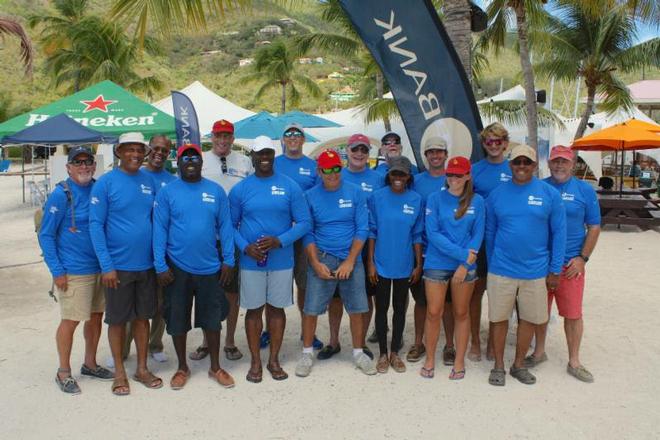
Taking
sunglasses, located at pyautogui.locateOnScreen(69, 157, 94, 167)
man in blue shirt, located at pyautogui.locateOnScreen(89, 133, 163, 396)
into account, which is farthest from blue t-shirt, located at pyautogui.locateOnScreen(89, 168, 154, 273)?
sunglasses, located at pyautogui.locateOnScreen(69, 157, 94, 167)

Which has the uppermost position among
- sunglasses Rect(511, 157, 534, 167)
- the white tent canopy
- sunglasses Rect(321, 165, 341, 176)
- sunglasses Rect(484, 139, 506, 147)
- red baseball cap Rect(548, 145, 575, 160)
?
the white tent canopy

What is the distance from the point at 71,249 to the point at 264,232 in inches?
56.6

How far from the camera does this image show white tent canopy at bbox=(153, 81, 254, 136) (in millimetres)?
19781

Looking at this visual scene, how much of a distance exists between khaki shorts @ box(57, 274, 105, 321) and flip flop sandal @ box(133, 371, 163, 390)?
642mm

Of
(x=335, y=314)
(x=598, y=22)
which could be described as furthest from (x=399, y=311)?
(x=598, y=22)

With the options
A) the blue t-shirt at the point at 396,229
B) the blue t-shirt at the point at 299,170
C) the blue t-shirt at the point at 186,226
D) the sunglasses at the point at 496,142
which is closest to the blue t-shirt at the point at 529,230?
the sunglasses at the point at 496,142

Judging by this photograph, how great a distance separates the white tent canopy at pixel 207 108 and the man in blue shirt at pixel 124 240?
15.6 metres

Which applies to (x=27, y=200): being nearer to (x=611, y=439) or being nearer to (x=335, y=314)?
(x=335, y=314)

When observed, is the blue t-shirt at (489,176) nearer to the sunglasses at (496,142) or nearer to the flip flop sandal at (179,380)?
the sunglasses at (496,142)

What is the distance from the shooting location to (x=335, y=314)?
16.1 ft

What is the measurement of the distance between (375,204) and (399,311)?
94 cm

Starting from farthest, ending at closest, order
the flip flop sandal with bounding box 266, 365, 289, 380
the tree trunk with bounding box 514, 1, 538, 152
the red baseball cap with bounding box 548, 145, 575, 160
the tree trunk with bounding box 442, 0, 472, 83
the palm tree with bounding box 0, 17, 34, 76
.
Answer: the tree trunk with bounding box 514, 1, 538, 152
the palm tree with bounding box 0, 17, 34, 76
the tree trunk with bounding box 442, 0, 472, 83
the flip flop sandal with bounding box 266, 365, 289, 380
the red baseball cap with bounding box 548, 145, 575, 160

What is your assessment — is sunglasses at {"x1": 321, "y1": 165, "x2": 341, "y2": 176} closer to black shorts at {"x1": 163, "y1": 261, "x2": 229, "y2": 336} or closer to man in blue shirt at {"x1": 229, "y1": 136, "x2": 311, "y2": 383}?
man in blue shirt at {"x1": 229, "y1": 136, "x2": 311, "y2": 383}

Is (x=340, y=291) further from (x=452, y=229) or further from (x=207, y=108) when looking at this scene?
(x=207, y=108)
